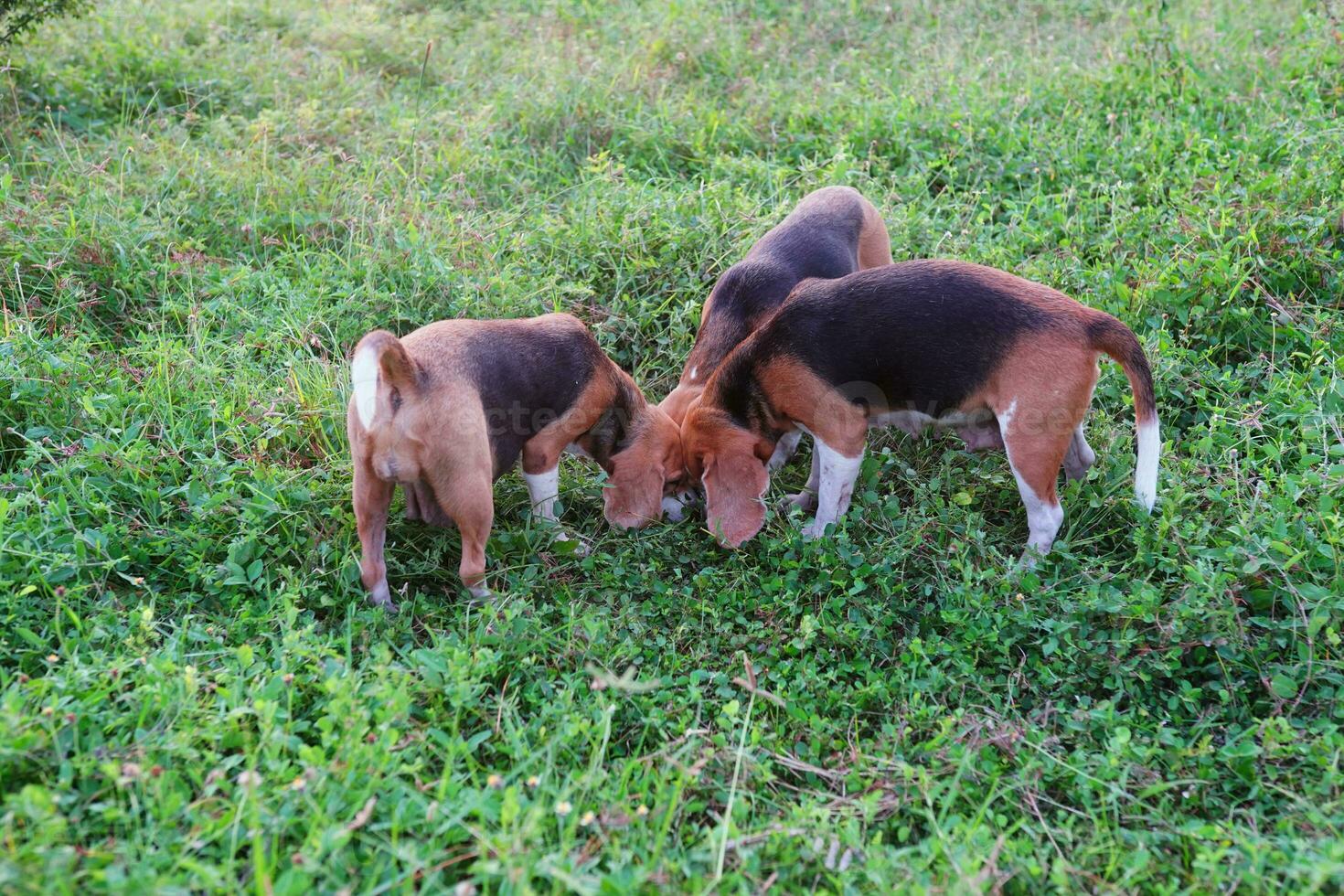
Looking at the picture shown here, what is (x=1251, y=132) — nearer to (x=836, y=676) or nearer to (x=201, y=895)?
(x=836, y=676)

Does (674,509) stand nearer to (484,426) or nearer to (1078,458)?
(484,426)

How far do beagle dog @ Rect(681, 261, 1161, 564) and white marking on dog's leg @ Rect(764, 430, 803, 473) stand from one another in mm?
268

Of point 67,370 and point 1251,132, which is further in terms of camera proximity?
point 1251,132

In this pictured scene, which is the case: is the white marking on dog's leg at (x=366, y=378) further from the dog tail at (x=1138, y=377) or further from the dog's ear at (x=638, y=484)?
the dog tail at (x=1138, y=377)

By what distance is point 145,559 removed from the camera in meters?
4.15

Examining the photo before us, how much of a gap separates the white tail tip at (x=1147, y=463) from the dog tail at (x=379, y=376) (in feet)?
9.15

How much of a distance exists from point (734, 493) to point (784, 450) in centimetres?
70

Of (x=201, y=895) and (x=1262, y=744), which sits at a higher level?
(x=201, y=895)

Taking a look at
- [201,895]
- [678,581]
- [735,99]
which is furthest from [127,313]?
[735,99]

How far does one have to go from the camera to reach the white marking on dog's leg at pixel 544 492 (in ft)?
15.6

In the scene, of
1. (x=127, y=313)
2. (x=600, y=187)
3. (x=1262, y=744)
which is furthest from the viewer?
(x=600, y=187)

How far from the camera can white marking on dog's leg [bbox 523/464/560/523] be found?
15.6 feet

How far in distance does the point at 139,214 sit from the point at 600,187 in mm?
2587

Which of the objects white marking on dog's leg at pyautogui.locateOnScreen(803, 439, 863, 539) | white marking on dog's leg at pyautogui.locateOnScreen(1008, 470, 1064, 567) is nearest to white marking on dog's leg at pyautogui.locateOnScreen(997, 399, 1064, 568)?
white marking on dog's leg at pyautogui.locateOnScreen(1008, 470, 1064, 567)
